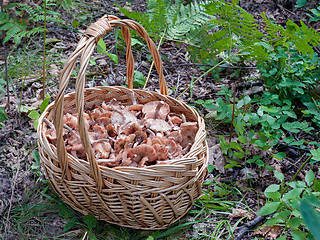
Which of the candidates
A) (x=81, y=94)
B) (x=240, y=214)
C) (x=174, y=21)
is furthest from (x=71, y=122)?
(x=174, y=21)

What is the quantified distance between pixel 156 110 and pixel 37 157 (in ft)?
3.31

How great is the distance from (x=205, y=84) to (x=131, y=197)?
2.01m

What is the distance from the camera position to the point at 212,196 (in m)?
2.36

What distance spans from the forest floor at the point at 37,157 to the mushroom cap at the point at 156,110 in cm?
63

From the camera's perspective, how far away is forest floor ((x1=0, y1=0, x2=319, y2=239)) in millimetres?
2053

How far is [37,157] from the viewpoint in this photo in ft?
7.93

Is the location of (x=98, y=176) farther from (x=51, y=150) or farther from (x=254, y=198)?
(x=254, y=198)

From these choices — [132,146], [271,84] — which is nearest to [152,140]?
[132,146]

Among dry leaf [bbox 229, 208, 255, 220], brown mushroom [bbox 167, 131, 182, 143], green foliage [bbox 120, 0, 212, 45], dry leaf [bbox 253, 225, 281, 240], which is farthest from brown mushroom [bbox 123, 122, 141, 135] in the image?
green foliage [bbox 120, 0, 212, 45]

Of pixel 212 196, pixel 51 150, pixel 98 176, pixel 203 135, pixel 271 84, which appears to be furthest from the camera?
pixel 271 84

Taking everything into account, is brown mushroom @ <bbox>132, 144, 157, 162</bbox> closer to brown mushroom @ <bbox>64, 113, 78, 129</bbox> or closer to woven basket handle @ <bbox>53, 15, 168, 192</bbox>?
woven basket handle @ <bbox>53, 15, 168, 192</bbox>

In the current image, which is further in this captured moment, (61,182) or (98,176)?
(61,182)

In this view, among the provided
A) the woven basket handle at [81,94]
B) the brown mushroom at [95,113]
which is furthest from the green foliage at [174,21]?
the woven basket handle at [81,94]

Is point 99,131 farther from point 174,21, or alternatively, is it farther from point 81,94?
point 174,21
